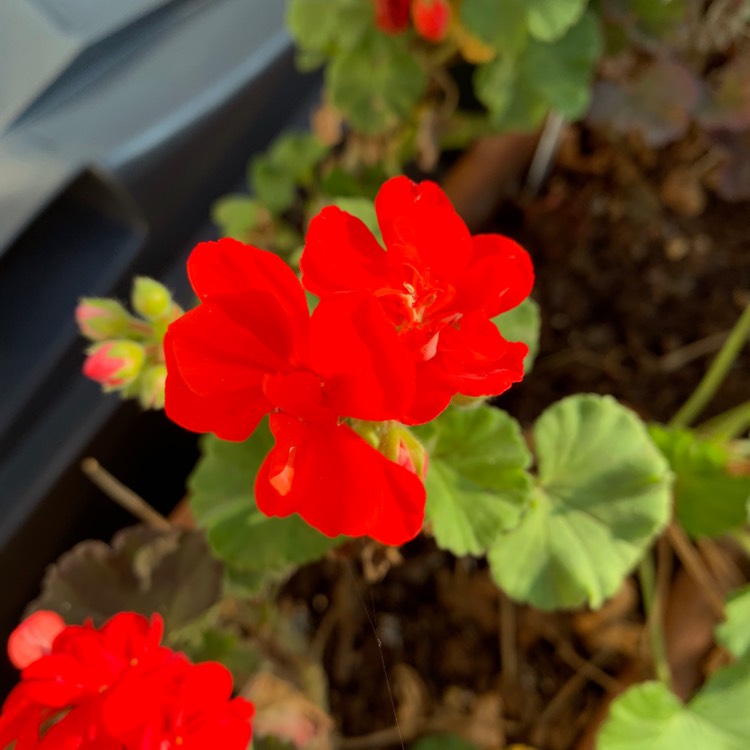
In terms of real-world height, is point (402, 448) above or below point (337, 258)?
below

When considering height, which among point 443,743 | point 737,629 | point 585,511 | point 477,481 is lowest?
point 443,743

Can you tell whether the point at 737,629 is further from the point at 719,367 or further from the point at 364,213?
the point at 364,213

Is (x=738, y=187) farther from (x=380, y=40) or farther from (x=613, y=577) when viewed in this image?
(x=613, y=577)

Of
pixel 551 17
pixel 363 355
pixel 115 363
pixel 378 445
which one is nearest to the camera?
pixel 363 355

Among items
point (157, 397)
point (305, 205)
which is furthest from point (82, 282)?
point (305, 205)

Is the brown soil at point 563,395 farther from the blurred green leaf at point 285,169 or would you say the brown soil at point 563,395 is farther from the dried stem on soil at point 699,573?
the blurred green leaf at point 285,169

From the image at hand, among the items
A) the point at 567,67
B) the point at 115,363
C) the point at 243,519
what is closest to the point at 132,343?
the point at 115,363
